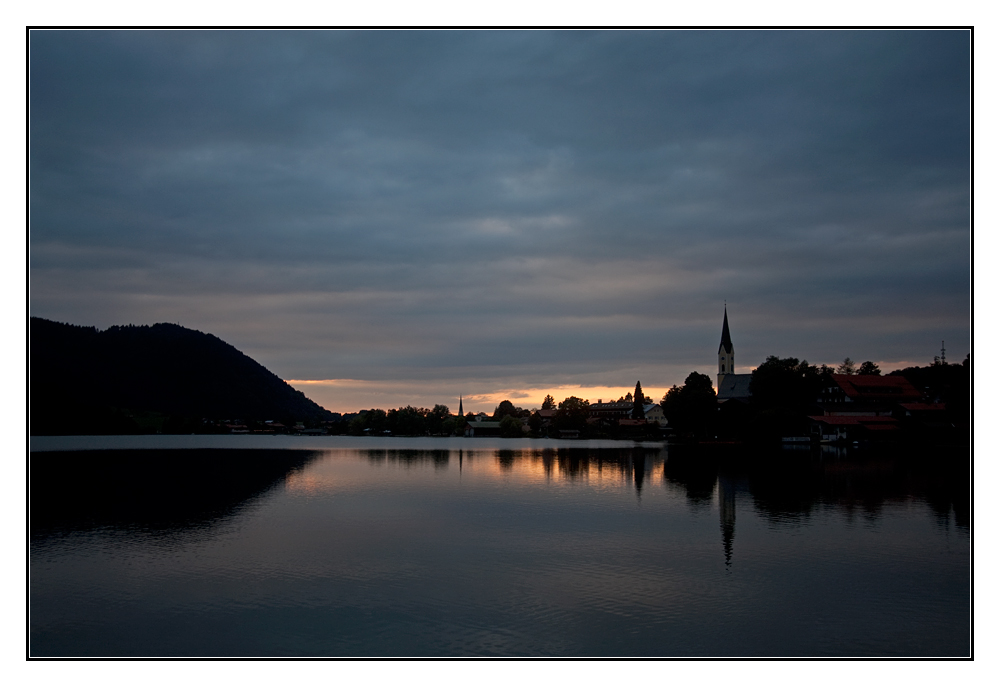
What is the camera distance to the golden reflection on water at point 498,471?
59.5 meters

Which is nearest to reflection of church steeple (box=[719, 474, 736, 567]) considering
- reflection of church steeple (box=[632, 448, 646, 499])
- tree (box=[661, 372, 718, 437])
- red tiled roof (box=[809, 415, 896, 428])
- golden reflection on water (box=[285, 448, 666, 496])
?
reflection of church steeple (box=[632, 448, 646, 499])

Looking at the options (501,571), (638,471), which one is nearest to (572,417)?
(638,471)

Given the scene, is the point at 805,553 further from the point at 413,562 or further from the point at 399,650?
the point at 399,650

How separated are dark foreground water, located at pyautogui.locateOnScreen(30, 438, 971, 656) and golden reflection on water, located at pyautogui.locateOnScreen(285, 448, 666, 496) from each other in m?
6.46

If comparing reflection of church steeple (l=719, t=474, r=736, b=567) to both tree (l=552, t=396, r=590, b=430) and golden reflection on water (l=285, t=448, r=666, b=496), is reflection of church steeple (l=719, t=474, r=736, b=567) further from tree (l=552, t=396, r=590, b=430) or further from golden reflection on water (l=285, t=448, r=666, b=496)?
tree (l=552, t=396, r=590, b=430)

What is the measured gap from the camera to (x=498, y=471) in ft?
240

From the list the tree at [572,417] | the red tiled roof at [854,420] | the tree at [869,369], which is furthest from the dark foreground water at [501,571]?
the tree at [572,417]

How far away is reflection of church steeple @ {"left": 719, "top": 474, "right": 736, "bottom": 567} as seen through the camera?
31.2 meters

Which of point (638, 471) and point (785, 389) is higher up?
point (785, 389)

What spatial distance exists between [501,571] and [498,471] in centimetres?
4668

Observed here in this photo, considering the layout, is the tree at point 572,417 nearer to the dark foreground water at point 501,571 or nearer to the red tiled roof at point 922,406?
the red tiled roof at point 922,406

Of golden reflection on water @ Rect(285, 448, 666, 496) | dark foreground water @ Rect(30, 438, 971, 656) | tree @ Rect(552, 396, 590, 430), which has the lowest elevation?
tree @ Rect(552, 396, 590, 430)

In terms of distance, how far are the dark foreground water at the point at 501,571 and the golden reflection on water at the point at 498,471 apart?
646 centimetres

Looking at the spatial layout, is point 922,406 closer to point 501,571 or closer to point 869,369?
point 869,369
